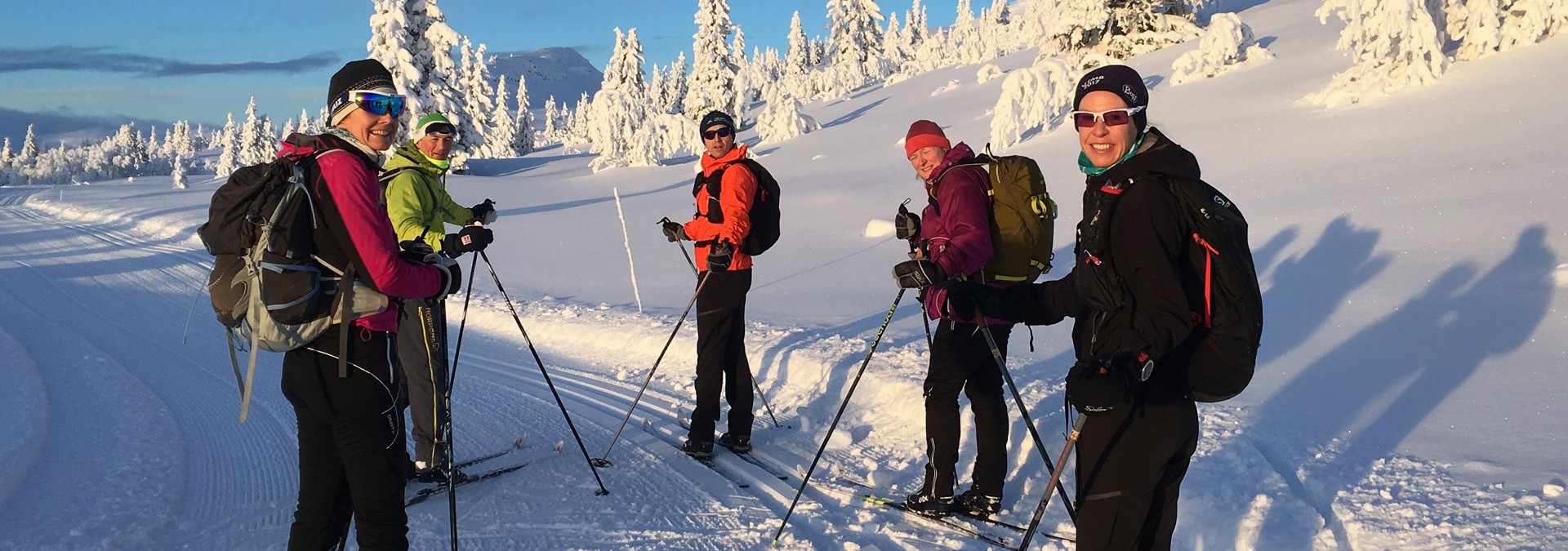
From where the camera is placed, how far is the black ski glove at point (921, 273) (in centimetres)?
Result: 381

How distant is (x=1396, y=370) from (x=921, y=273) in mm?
4274

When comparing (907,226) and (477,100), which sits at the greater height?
(477,100)

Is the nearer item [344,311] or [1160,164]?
[1160,164]

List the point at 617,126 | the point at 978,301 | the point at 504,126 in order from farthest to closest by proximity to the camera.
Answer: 1. the point at 504,126
2. the point at 617,126
3. the point at 978,301

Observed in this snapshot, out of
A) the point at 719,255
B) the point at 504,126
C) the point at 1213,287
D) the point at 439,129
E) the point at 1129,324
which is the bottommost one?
the point at 719,255

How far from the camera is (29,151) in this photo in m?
106

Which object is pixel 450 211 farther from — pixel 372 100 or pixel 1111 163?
pixel 1111 163

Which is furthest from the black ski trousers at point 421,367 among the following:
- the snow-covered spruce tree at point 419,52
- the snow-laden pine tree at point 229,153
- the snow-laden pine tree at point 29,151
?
the snow-laden pine tree at point 29,151

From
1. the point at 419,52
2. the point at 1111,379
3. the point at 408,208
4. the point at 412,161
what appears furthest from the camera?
the point at 419,52

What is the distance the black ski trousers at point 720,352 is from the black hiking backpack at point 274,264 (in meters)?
2.82

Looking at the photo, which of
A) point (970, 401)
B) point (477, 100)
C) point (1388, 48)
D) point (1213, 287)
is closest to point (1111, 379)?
point (1213, 287)

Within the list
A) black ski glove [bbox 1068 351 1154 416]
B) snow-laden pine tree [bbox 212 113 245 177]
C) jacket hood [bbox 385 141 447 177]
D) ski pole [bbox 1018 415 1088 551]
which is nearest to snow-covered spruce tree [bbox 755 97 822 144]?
jacket hood [bbox 385 141 447 177]

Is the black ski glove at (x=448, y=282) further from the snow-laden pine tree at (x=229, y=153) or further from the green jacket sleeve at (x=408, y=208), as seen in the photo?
the snow-laden pine tree at (x=229, y=153)

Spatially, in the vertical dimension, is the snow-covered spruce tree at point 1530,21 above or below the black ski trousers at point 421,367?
above
